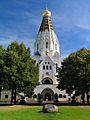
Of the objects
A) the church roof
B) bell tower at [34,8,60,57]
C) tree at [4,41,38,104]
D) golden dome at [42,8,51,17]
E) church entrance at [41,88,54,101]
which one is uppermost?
golden dome at [42,8,51,17]

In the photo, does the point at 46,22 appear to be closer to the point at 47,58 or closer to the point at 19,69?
the point at 47,58

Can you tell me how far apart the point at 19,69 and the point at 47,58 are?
40.4 m

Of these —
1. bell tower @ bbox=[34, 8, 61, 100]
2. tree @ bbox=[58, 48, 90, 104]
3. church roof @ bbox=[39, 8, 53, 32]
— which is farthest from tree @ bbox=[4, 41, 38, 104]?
church roof @ bbox=[39, 8, 53, 32]

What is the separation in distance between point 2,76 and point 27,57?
637 centimetres

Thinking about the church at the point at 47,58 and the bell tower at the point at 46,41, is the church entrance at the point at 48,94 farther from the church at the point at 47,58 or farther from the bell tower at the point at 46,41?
the bell tower at the point at 46,41

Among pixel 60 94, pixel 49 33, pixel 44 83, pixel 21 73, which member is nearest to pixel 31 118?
pixel 21 73

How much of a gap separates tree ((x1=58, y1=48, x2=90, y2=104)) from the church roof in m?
46.5

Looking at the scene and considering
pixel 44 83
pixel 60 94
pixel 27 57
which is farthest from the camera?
pixel 44 83

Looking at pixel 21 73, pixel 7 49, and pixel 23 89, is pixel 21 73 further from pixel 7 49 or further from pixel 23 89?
pixel 7 49

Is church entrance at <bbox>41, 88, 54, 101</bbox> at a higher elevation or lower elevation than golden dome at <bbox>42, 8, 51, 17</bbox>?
lower

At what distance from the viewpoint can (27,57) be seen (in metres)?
49.2

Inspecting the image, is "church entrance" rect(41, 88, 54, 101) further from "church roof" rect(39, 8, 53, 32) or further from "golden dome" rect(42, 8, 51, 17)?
"golden dome" rect(42, 8, 51, 17)

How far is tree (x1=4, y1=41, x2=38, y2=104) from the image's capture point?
4491 cm

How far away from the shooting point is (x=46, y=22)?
9944 centimetres
